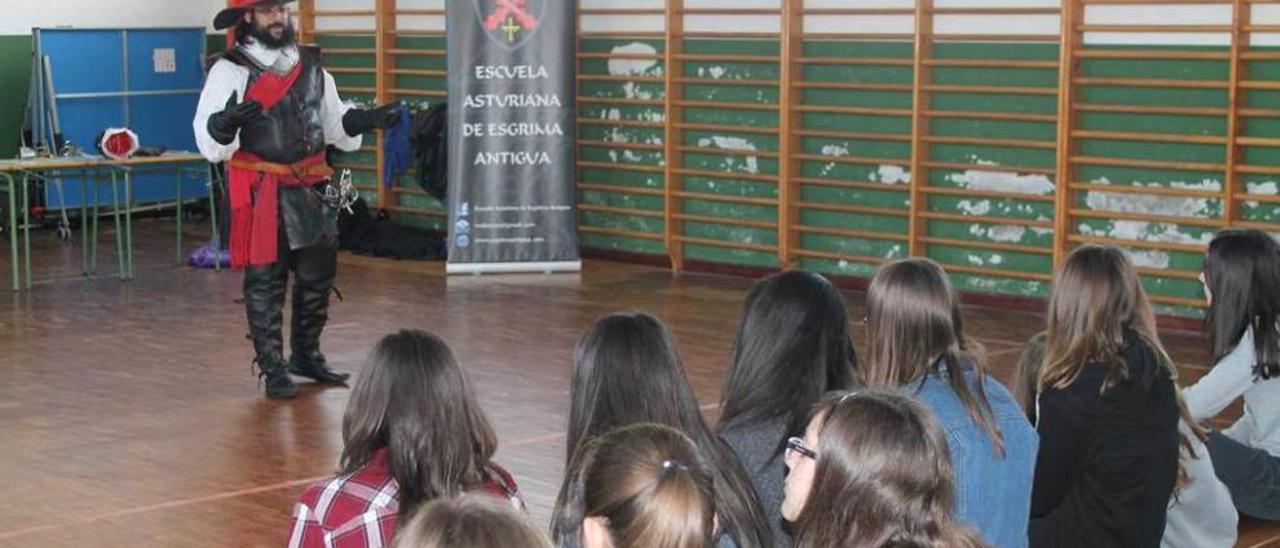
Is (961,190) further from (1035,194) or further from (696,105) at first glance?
(696,105)

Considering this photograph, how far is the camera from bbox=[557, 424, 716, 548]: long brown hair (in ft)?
6.99

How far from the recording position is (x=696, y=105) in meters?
11.7

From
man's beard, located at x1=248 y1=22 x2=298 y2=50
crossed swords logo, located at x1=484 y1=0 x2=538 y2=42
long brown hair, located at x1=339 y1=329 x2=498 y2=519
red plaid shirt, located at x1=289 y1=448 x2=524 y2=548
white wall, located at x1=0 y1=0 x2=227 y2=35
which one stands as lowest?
red plaid shirt, located at x1=289 y1=448 x2=524 y2=548

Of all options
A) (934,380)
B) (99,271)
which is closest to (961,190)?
(99,271)

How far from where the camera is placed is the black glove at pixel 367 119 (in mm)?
7844

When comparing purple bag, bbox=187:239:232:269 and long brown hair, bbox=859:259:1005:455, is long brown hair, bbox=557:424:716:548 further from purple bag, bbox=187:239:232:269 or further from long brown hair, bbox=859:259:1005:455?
purple bag, bbox=187:239:232:269

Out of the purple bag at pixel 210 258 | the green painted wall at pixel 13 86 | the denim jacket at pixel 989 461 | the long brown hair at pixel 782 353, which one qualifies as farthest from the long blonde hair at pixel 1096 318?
the green painted wall at pixel 13 86

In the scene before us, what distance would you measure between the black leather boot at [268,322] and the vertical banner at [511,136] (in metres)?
3.98

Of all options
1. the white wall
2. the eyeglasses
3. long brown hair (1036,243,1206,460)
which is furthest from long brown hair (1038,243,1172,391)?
the white wall

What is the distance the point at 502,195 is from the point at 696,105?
131 cm

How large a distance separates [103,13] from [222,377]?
7.45 meters

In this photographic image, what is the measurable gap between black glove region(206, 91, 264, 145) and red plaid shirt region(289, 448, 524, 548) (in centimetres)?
451

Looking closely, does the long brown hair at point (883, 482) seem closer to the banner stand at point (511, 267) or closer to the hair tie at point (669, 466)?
the hair tie at point (669, 466)

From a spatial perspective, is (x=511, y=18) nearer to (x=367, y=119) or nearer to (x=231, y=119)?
(x=367, y=119)
